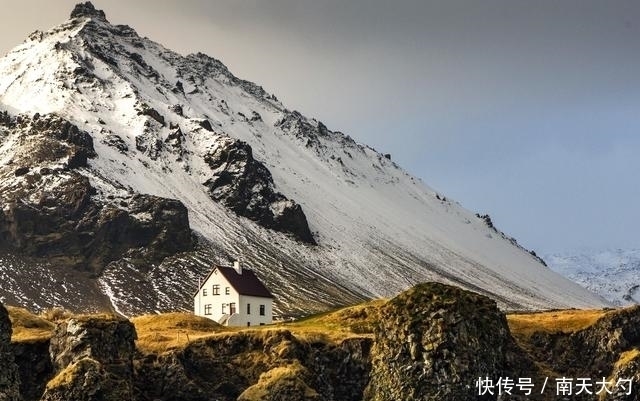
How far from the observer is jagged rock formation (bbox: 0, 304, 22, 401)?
55.7 m

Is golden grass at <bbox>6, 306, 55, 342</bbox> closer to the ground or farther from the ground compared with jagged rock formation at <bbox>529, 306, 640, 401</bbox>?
closer to the ground

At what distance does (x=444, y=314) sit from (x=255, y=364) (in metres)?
48.6

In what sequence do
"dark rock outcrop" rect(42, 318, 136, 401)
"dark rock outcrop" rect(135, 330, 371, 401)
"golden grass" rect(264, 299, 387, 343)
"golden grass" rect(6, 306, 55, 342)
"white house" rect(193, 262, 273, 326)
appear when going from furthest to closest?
"white house" rect(193, 262, 273, 326) < "golden grass" rect(264, 299, 387, 343) < "golden grass" rect(6, 306, 55, 342) < "dark rock outcrop" rect(135, 330, 371, 401) < "dark rock outcrop" rect(42, 318, 136, 401)

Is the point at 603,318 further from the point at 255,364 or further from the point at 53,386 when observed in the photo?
the point at 53,386

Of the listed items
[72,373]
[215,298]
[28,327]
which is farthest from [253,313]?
[72,373]

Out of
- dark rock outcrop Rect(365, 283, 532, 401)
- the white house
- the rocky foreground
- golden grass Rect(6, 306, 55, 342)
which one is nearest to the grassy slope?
golden grass Rect(6, 306, 55, 342)

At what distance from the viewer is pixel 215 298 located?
566 ft

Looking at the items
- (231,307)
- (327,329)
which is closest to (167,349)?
(327,329)

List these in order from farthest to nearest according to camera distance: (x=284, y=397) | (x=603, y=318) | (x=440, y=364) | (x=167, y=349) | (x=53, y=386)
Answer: (x=603, y=318)
(x=167, y=349)
(x=284, y=397)
(x=53, y=386)
(x=440, y=364)

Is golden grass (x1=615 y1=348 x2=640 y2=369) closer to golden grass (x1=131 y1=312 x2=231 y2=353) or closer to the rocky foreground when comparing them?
the rocky foreground

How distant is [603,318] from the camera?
10425cm

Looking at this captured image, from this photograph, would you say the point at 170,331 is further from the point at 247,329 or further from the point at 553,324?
the point at 553,324

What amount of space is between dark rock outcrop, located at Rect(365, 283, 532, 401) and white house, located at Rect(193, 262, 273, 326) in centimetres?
11386

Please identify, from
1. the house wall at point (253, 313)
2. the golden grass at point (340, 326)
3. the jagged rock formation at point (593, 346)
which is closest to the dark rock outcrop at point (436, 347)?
the jagged rock formation at point (593, 346)
